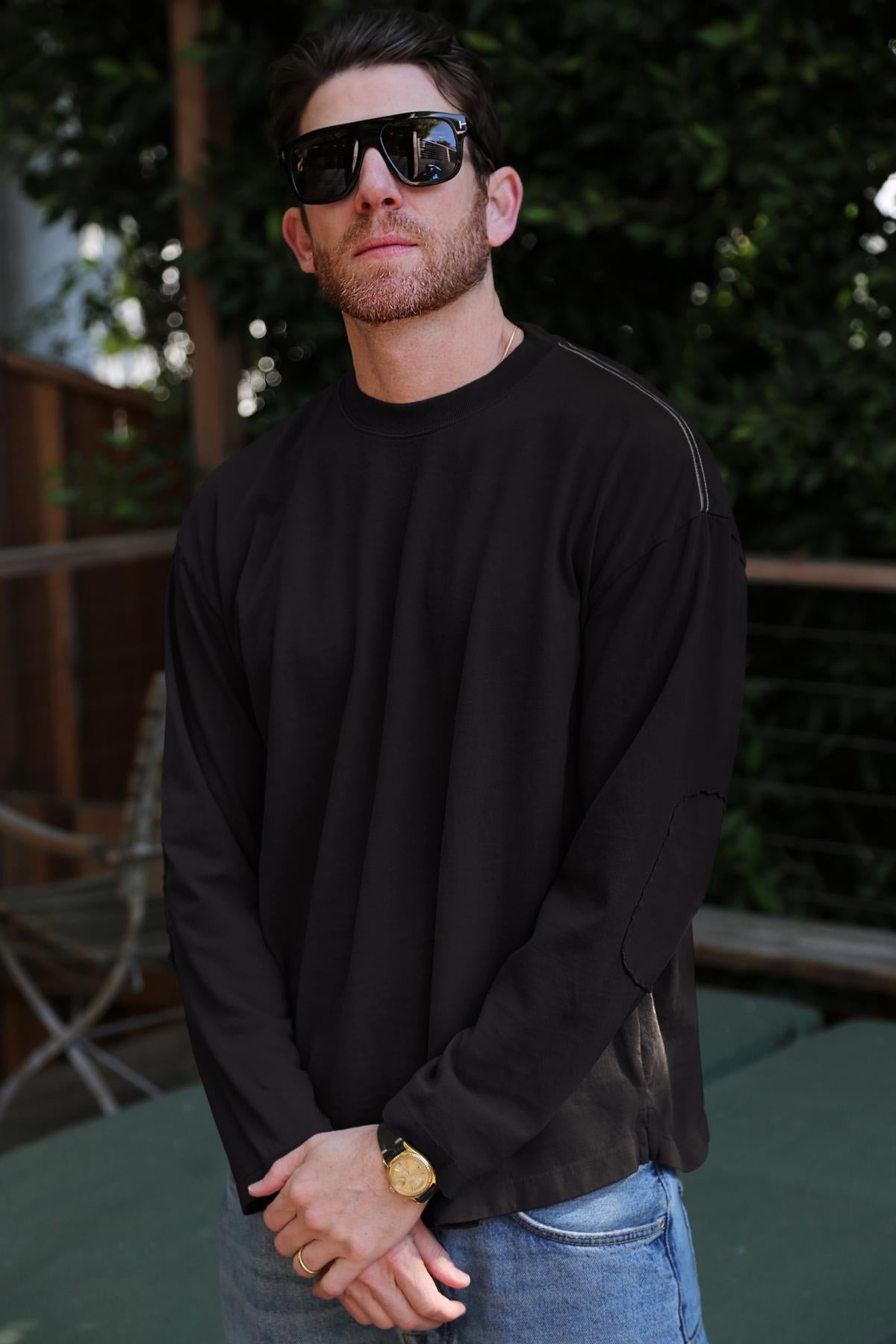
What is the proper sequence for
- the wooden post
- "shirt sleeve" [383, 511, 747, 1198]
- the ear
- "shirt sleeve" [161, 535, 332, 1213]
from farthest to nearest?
1. the wooden post
2. the ear
3. "shirt sleeve" [161, 535, 332, 1213]
4. "shirt sleeve" [383, 511, 747, 1198]

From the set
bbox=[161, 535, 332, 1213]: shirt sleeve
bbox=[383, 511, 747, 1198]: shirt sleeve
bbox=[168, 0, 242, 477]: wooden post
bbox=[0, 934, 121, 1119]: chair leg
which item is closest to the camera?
bbox=[383, 511, 747, 1198]: shirt sleeve

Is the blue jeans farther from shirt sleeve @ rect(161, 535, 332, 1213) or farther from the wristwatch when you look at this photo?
shirt sleeve @ rect(161, 535, 332, 1213)

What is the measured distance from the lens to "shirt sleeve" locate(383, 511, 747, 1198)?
116 cm

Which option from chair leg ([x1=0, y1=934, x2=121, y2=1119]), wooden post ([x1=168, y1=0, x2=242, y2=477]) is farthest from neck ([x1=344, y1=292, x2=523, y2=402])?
wooden post ([x1=168, y1=0, x2=242, y2=477])

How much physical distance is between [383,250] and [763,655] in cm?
266

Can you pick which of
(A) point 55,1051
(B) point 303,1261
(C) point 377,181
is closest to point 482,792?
(B) point 303,1261

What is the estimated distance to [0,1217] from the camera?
2.25m

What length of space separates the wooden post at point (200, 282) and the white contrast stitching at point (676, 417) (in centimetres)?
266

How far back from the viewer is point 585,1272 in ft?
3.89

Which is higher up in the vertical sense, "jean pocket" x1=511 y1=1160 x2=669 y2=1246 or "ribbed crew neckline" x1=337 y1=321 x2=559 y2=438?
"ribbed crew neckline" x1=337 y1=321 x2=559 y2=438

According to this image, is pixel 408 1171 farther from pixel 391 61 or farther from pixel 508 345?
pixel 391 61

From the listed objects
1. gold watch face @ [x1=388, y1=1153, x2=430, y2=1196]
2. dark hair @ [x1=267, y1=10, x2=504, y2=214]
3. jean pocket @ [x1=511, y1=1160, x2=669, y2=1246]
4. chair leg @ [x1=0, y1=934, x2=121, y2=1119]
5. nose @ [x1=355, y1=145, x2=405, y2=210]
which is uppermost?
dark hair @ [x1=267, y1=10, x2=504, y2=214]

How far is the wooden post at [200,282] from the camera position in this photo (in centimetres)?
380

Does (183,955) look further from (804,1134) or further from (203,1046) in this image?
(804,1134)
